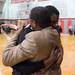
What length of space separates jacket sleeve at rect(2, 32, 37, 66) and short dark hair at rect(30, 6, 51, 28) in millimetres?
99

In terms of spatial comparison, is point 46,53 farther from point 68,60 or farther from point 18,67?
point 68,60

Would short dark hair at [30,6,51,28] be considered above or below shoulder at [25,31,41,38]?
above

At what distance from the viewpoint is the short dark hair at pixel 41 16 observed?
1.59m

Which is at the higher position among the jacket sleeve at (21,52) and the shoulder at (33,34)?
the shoulder at (33,34)

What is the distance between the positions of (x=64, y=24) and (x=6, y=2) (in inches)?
92.6

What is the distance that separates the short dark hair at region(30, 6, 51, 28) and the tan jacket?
0.12 feet

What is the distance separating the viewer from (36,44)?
5.07 feet

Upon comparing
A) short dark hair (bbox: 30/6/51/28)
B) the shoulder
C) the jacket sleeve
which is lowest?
the jacket sleeve

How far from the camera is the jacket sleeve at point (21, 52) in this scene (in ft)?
5.06

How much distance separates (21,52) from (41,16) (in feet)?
0.73

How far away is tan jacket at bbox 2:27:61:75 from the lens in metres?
1.54

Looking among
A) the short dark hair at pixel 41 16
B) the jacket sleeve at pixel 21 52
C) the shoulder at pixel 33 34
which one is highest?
the short dark hair at pixel 41 16

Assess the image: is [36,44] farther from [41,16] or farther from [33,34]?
[41,16]

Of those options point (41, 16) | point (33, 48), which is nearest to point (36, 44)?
point (33, 48)
